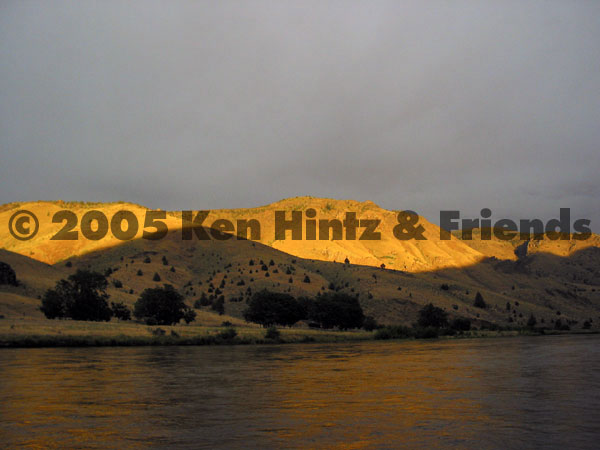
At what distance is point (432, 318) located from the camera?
93.6m

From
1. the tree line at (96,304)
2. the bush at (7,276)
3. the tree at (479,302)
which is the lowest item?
the tree at (479,302)

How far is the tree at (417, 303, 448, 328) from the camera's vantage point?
307 ft

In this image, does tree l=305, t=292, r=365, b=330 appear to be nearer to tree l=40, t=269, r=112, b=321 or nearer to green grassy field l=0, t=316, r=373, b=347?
green grassy field l=0, t=316, r=373, b=347

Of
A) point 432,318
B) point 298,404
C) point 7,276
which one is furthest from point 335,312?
point 298,404

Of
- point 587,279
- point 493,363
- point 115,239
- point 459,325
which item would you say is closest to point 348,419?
point 493,363

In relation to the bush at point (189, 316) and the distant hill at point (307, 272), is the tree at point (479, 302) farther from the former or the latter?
the bush at point (189, 316)

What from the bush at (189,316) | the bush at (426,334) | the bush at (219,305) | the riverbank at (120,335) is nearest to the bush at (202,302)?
the bush at (219,305)

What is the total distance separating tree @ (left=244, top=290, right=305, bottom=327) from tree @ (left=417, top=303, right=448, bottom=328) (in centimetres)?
2294

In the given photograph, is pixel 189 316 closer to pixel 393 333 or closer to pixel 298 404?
pixel 393 333

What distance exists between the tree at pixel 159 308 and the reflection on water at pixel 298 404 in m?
32.9

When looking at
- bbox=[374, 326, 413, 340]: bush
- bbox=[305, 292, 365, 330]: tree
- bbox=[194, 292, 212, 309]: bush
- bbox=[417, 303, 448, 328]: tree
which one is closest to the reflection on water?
bbox=[374, 326, 413, 340]: bush

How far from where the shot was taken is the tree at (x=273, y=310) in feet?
261

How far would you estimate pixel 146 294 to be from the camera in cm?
7500

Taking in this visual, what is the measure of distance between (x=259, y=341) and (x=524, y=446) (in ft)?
163
